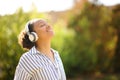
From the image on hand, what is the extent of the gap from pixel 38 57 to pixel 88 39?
161 inches

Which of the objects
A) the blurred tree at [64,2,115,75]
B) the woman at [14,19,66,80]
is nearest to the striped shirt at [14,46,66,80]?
the woman at [14,19,66,80]

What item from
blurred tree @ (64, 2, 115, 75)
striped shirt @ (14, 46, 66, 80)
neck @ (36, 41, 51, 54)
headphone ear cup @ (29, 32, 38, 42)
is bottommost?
blurred tree @ (64, 2, 115, 75)

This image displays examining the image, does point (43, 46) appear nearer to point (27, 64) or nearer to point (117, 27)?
point (27, 64)

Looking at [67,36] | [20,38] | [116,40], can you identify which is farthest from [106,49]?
[20,38]

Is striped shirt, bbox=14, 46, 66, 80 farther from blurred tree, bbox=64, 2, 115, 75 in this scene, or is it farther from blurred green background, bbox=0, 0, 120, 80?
blurred tree, bbox=64, 2, 115, 75

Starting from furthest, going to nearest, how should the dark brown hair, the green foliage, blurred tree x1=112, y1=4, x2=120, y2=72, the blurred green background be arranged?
blurred tree x1=112, y1=4, x2=120, y2=72 < the blurred green background < the green foliage < the dark brown hair

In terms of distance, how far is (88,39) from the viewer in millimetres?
6859

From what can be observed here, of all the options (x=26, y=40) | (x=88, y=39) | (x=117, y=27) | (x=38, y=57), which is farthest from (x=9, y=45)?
(x=38, y=57)

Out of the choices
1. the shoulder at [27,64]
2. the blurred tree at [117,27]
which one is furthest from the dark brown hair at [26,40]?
the blurred tree at [117,27]

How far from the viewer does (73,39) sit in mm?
6703

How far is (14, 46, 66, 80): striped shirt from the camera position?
2793 mm

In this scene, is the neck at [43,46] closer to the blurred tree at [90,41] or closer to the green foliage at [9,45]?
the green foliage at [9,45]

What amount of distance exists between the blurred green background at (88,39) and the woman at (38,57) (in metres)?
3.13

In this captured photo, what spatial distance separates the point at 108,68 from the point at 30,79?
4364 millimetres
